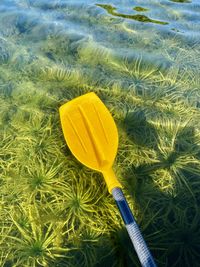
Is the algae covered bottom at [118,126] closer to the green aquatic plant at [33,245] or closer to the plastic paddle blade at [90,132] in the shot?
the green aquatic plant at [33,245]

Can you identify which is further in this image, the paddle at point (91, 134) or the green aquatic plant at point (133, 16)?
the green aquatic plant at point (133, 16)

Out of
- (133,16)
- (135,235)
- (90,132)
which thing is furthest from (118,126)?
(133,16)

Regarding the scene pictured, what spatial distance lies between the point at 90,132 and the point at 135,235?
1.16m

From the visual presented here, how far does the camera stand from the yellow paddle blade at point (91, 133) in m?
2.71

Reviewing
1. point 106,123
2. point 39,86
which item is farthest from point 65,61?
point 106,123

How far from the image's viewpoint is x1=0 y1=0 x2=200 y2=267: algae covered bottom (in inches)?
92.1

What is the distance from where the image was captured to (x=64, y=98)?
3.58 m

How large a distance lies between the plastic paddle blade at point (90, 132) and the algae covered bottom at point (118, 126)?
0.52 feet

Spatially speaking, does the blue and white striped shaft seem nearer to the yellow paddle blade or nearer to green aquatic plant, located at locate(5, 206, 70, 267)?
the yellow paddle blade

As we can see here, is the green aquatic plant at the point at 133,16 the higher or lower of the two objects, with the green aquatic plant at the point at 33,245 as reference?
higher

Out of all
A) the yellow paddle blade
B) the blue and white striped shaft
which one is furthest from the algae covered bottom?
the blue and white striped shaft

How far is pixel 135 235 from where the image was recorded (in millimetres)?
1993

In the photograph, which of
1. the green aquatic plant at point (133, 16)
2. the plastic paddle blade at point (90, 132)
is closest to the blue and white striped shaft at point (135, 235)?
the plastic paddle blade at point (90, 132)

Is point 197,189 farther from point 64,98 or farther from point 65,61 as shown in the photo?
point 65,61
